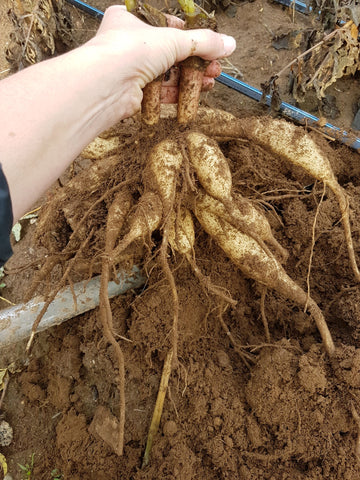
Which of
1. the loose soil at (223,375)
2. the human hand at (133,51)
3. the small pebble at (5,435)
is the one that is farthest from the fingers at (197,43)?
the small pebble at (5,435)

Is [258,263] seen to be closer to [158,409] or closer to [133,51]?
[158,409]

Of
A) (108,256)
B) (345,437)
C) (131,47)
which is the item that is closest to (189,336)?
(108,256)

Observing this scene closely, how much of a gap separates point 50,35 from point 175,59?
1.54 metres

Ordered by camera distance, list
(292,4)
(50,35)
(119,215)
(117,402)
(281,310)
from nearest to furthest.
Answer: (119,215) → (117,402) → (281,310) → (50,35) → (292,4)

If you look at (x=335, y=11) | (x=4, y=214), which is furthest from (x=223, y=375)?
(x=335, y=11)

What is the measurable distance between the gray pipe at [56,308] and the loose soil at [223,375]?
9 cm

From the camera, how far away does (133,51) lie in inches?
41.9

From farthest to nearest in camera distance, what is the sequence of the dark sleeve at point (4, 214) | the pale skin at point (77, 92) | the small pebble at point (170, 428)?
the small pebble at point (170, 428) → the pale skin at point (77, 92) → the dark sleeve at point (4, 214)

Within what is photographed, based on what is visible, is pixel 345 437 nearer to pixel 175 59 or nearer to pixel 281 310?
pixel 281 310

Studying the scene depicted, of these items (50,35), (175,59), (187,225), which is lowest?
(187,225)

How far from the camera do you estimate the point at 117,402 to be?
149cm

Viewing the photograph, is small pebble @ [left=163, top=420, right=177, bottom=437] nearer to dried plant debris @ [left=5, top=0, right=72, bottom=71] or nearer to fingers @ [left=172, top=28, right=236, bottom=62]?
fingers @ [left=172, top=28, right=236, bottom=62]

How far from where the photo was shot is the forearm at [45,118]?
794 mm

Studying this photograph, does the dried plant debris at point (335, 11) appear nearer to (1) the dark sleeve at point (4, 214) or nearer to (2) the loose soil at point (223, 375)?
(2) the loose soil at point (223, 375)
